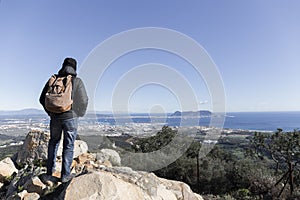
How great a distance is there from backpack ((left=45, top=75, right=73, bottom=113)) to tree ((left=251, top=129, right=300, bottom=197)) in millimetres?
9391

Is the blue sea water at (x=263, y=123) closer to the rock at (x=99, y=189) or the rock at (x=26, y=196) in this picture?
the rock at (x=99, y=189)

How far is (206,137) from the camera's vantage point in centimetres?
1366

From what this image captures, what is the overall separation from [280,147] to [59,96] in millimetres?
10719

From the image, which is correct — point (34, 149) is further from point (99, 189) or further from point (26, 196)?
point (99, 189)

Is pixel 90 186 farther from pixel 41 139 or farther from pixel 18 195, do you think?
pixel 41 139

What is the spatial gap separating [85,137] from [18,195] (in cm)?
617

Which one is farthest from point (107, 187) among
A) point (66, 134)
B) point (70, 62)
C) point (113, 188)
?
point (70, 62)

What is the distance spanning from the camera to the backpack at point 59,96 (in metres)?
3.47

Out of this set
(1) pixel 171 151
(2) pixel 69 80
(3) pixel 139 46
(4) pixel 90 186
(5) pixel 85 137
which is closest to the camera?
(4) pixel 90 186

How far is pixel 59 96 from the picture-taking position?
11.4ft

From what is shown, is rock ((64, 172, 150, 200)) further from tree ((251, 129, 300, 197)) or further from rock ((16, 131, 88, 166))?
tree ((251, 129, 300, 197))

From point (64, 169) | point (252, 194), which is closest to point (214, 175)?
point (252, 194)

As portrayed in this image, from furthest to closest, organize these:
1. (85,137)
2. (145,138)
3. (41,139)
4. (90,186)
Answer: (145,138) < (85,137) < (41,139) < (90,186)

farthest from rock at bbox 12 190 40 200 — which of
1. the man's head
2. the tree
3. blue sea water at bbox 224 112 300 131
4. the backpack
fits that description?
blue sea water at bbox 224 112 300 131
